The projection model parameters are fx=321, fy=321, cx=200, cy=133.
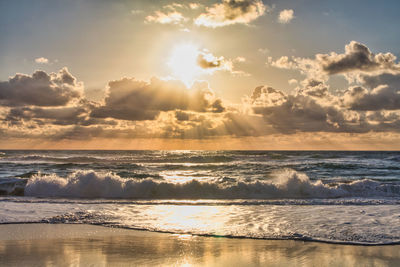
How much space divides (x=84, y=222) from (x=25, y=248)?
2.85 meters

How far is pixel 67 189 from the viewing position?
17.8 metres

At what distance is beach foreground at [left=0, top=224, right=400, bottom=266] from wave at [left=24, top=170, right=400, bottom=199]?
8.89 m

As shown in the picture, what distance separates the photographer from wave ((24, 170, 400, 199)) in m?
17.4

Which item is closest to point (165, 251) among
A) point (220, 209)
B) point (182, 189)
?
point (220, 209)

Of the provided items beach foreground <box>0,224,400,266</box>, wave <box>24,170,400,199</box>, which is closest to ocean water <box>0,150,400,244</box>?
wave <box>24,170,400,199</box>

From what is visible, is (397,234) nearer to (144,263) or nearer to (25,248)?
(144,263)

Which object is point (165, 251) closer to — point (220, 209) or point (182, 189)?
point (220, 209)

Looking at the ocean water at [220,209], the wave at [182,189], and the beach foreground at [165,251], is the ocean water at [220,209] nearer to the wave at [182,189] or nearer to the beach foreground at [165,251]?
the wave at [182,189]

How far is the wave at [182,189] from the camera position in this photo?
1742 centimetres

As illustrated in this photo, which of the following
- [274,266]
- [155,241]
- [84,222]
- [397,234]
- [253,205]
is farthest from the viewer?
[253,205]

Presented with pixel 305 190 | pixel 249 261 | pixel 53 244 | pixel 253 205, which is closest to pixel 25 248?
pixel 53 244

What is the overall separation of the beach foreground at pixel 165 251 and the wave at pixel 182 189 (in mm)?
8892

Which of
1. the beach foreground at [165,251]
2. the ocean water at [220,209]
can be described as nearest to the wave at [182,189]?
the ocean water at [220,209]

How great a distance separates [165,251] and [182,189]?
1087 cm
